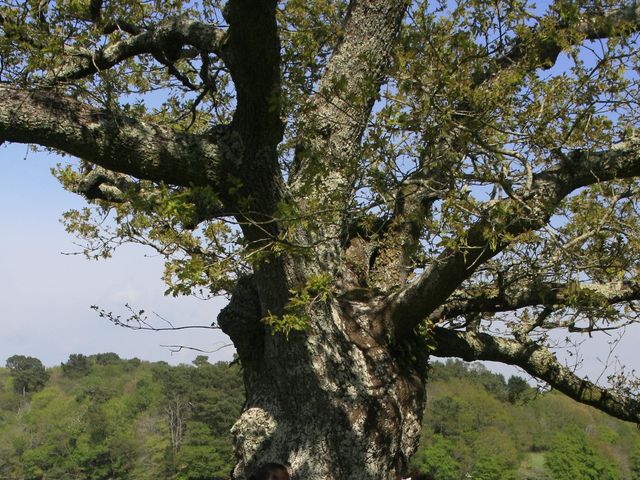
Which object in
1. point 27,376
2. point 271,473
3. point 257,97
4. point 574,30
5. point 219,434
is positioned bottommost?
point 271,473

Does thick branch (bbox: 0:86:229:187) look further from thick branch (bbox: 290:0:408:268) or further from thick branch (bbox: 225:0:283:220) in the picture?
thick branch (bbox: 290:0:408:268)

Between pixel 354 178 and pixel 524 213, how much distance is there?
138 centimetres

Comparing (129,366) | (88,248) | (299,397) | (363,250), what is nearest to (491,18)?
(363,250)

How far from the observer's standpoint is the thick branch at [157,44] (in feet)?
21.2

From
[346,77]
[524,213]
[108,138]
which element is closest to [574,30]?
[524,213]

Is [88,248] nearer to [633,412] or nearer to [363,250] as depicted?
[363,250]

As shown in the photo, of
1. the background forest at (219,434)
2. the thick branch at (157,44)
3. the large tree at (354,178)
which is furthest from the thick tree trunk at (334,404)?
the background forest at (219,434)

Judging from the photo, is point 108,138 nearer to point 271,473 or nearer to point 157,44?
point 157,44

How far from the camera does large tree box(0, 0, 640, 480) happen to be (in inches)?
208

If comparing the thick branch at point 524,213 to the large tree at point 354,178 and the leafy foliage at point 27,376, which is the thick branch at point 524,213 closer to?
the large tree at point 354,178

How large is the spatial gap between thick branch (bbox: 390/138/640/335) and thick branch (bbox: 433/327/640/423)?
2.01 m

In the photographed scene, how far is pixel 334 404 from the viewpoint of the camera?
6.10m

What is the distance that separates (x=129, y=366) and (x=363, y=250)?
551 feet

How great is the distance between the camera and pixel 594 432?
95.4 m
